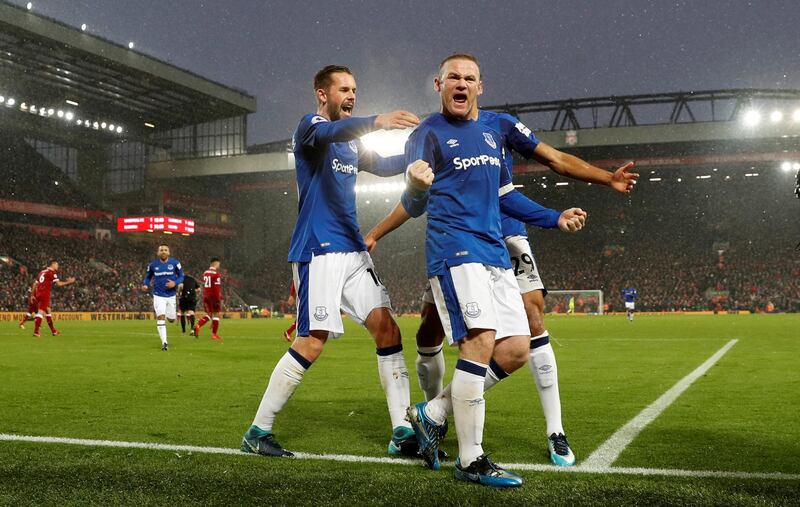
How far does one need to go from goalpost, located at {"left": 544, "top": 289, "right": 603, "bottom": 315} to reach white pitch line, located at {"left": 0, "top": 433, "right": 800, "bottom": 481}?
38.7 metres

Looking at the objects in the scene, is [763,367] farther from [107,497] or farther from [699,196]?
[699,196]

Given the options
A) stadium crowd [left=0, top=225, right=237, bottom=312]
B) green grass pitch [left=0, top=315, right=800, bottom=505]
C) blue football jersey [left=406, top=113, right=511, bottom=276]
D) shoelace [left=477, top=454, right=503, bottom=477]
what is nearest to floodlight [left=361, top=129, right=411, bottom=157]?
stadium crowd [left=0, top=225, right=237, bottom=312]

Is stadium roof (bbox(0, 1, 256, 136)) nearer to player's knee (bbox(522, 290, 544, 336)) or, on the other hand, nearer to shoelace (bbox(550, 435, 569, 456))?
player's knee (bbox(522, 290, 544, 336))

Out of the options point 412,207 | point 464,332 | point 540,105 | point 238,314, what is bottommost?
point 238,314

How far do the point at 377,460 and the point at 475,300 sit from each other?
1164 mm

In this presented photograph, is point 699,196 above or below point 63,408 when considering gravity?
above

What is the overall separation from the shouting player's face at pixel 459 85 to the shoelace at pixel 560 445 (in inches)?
73.7

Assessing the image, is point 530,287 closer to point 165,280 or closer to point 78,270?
point 165,280

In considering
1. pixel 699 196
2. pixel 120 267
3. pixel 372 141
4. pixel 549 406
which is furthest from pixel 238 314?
pixel 549 406

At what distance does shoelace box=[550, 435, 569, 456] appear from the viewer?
4047mm

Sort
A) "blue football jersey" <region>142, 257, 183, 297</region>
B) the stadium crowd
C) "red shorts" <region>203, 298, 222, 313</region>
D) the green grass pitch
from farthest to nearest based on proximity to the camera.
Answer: the stadium crowd < "red shorts" <region>203, 298, 222, 313</region> < "blue football jersey" <region>142, 257, 183, 297</region> < the green grass pitch

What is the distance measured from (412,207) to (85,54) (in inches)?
1565

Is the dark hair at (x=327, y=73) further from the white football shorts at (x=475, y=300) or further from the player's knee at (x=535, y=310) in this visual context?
the player's knee at (x=535, y=310)

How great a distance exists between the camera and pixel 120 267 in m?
47.8
